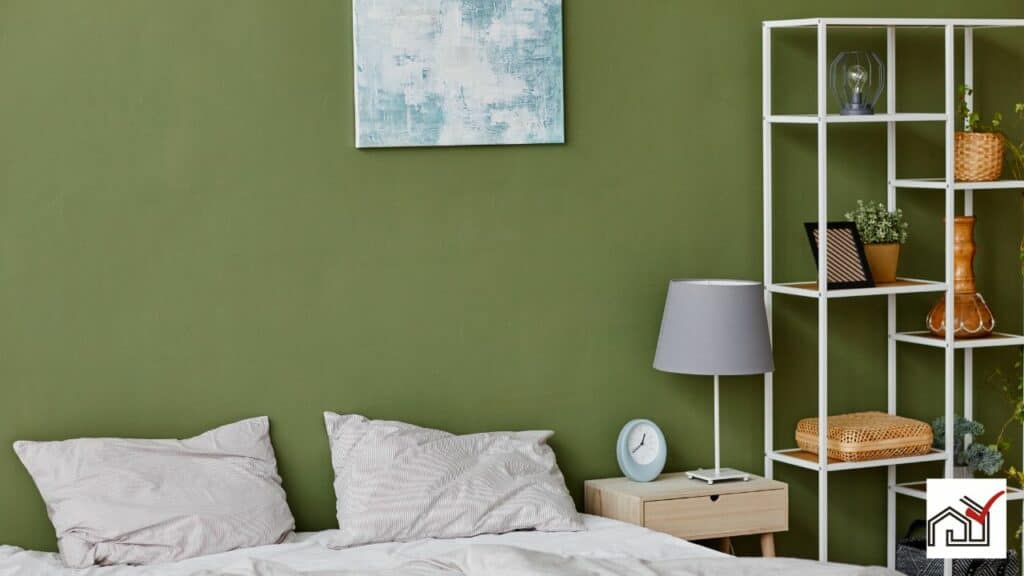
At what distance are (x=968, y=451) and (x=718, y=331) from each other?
→ 1111mm

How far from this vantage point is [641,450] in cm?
428

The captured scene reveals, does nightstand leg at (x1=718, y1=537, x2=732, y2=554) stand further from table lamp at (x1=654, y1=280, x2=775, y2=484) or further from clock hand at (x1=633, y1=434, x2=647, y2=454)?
clock hand at (x1=633, y1=434, x2=647, y2=454)

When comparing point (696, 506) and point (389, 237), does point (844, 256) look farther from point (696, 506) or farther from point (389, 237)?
point (389, 237)

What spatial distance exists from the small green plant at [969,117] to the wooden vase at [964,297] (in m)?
0.32

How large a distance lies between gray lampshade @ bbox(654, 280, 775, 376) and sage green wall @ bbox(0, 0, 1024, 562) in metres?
0.24

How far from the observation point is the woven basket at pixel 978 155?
4.44 m

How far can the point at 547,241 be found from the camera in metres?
4.25

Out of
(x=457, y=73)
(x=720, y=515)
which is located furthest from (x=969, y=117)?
(x=457, y=73)

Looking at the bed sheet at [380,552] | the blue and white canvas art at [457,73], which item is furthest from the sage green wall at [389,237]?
the bed sheet at [380,552]

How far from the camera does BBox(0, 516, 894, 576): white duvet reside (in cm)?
302

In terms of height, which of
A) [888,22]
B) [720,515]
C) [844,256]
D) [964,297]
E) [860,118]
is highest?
[888,22]

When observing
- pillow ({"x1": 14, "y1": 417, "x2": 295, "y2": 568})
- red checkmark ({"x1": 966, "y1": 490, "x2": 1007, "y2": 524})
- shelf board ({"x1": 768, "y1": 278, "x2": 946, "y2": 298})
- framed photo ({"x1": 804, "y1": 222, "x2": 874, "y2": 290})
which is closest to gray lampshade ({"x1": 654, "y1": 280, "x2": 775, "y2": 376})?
shelf board ({"x1": 768, "y1": 278, "x2": 946, "y2": 298})


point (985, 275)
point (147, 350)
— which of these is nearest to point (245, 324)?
point (147, 350)

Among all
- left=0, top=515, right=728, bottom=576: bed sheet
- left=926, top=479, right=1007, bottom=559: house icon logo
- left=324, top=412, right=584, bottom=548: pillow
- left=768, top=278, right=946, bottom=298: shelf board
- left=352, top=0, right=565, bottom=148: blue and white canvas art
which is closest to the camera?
left=0, top=515, right=728, bottom=576: bed sheet
